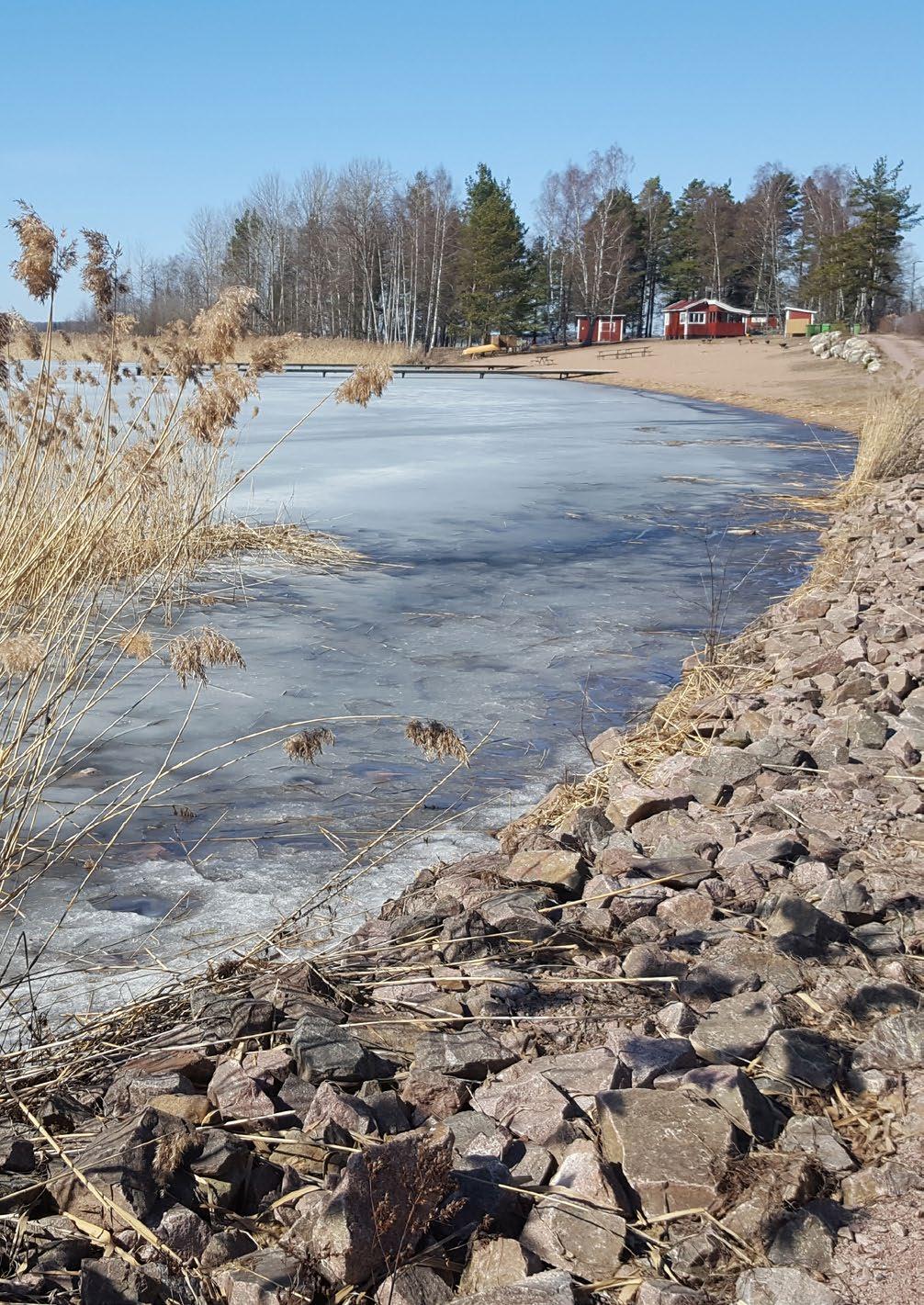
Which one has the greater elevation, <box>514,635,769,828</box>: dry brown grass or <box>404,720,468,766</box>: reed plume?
<box>404,720,468,766</box>: reed plume

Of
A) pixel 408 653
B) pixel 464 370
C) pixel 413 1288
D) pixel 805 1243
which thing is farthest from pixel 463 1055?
pixel 464 370

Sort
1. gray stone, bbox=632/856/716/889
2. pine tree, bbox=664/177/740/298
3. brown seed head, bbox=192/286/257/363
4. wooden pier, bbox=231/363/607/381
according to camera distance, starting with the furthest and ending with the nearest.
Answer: pine tree, bbox=664/177/740/298 < wooden pier, bbox=231/363/607/381 < gray stone, bbox=632/856/716/889 < brown seed head, bbox=192/286/257/363

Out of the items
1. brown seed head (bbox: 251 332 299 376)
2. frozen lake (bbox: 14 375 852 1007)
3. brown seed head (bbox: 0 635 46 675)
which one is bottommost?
frozen lake (bbox: 14 375 852 1007)

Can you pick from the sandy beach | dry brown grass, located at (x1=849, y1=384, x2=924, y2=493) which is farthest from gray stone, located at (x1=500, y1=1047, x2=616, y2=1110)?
the sandy beach

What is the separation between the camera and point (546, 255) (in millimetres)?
64875

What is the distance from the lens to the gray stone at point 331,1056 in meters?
1.96

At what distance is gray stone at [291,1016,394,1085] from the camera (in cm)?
196

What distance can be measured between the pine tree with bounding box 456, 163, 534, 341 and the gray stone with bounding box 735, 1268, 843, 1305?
57.6 metres

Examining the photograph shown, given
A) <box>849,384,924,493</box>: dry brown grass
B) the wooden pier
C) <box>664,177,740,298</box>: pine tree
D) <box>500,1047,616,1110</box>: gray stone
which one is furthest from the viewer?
<box>664,177,740,298</box>: pine tree

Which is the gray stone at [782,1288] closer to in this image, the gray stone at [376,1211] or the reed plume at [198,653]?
the gray stone at [376,1211]

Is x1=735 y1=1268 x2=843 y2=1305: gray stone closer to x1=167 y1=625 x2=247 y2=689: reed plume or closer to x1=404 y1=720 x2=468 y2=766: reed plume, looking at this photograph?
x1=404 y1=720 x2=468 y2=766: reed plume

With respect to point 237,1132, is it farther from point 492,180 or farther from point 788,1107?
point 492,180

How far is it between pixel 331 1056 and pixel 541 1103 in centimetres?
37

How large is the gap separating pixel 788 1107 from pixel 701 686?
9.81 feet
